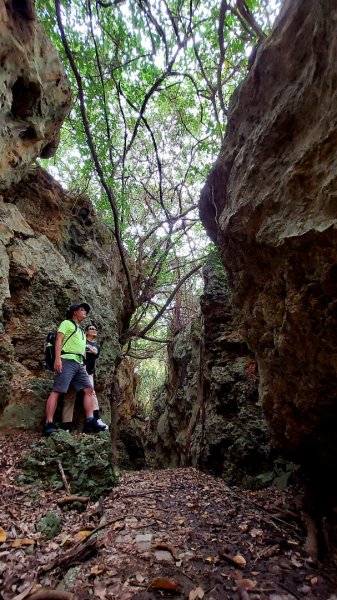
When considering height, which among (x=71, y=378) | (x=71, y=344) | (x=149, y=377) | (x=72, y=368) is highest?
(x=149, y=377)

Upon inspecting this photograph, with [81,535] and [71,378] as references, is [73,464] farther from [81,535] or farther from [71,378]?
[71,378]

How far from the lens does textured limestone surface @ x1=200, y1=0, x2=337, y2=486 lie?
238cm

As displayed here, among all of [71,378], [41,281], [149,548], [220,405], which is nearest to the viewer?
[149,548]

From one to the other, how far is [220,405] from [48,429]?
3.28m

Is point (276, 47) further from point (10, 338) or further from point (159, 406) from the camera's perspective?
point (159, 406)

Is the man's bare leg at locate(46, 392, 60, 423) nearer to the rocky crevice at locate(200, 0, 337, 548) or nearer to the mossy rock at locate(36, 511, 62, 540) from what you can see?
the mossy rock at locate(36, 511, 62, 540)

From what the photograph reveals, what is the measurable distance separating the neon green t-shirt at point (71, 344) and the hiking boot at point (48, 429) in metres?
1.01

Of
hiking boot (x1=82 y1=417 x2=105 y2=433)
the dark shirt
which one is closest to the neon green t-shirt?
the dark shirt

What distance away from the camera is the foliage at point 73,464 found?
371 centimetres

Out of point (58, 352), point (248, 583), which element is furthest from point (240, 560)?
point (58, 352)

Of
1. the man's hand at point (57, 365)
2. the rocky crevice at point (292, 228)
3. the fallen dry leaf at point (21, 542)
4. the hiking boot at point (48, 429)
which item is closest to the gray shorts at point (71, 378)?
the man's hand at point (57, 365)

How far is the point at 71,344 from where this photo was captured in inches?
203

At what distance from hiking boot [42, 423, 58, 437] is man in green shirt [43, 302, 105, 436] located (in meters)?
0.19

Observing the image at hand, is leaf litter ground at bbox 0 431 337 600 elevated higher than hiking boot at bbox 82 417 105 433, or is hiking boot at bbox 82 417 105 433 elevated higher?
hiking boot at bbox 82 417 105 433
